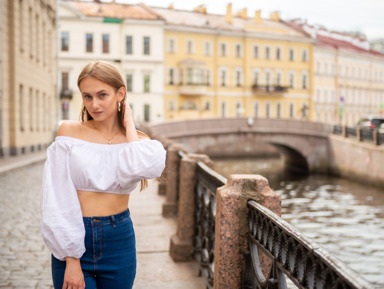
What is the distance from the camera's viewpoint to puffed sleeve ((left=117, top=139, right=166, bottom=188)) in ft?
7.52

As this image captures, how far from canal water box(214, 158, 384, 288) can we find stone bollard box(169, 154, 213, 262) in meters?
2.38

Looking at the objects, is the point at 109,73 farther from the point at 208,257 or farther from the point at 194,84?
the point at 194,84

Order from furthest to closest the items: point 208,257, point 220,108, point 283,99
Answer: point 283,99
point 220,108
point 208,257

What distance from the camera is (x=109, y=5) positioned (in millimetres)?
51062

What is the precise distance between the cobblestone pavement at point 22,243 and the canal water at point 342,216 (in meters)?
3.65

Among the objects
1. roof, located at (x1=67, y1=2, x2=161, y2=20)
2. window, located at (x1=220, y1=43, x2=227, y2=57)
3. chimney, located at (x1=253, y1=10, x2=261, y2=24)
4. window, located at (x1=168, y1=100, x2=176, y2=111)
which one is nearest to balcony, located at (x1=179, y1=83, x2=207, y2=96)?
window, located at (x1=168, y1=100, x2=176, y2=111)

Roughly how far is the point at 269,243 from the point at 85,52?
47.3m

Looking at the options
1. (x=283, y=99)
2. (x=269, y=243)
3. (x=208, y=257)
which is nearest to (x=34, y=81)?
(x=208, y=257)

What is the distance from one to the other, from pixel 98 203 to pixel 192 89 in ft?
160

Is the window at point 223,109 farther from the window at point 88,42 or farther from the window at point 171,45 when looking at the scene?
the window at point 88,42

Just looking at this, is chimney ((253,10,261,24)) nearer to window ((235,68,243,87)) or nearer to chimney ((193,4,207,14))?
chimney ((193,4,207,14))

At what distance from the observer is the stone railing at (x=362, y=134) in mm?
26453

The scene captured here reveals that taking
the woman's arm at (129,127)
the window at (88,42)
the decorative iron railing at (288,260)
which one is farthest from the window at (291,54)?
the woman's arm at (129,127)

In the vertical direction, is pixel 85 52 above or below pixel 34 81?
above
